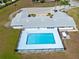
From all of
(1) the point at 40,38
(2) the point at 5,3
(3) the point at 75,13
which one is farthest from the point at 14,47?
(2) the point at 5,3

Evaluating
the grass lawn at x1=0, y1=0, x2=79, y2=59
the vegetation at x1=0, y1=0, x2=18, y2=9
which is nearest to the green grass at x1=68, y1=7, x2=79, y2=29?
the grass lawn at x1=0, y1=0, x2=79, y2=59

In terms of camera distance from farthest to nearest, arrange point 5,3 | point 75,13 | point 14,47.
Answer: point 5,3 < point 75,13 < point 14,47

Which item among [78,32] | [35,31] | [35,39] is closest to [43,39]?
[35,39]

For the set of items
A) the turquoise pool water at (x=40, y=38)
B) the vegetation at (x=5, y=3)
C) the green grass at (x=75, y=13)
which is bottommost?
the vegetation at (x=5, y=3)

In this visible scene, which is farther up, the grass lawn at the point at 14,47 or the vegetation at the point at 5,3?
the grass lawn at the point at 14,47

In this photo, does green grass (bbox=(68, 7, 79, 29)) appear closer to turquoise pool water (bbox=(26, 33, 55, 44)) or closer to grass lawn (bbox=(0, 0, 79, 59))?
grass lawn (bbox=(0, 0, 79, 59))

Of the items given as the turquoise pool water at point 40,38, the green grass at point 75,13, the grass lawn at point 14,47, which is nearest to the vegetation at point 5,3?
the grass lawn at point 14,47

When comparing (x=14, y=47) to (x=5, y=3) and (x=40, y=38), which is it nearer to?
(x=40, y=38)

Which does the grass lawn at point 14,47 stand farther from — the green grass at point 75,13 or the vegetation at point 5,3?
the vegetation at point 5,3

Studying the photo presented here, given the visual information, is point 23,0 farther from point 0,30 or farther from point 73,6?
point 0,30
